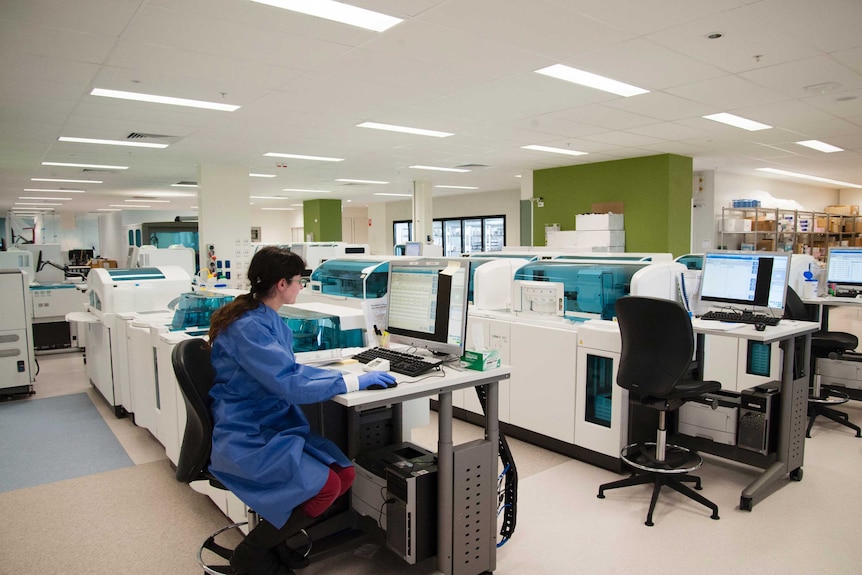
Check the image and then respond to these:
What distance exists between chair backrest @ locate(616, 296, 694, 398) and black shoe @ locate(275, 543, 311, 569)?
1.75 metres

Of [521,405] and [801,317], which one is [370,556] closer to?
[521,405]

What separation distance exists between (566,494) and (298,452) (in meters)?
1.76

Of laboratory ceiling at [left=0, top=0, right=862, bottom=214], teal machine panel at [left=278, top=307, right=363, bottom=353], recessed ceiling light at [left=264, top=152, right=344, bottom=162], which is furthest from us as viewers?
recessed ceiling light at [left=264, top=152, right=344, bottom=162]

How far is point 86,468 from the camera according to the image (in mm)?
3416

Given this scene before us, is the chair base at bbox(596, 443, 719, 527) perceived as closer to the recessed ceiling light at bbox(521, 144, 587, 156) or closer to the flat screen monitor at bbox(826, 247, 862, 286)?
the flat screen monitor at bbox(826, 247, 862, 286)

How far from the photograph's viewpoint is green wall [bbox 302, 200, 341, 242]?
48.8 ft

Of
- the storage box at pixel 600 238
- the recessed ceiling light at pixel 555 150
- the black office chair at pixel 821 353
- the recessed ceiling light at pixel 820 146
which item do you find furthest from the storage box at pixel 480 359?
the recessed ceiling light at pixel 820 146

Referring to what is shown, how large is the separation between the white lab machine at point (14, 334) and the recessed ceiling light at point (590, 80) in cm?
470

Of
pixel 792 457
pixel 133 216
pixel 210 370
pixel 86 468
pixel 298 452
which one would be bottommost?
pixel 86 468

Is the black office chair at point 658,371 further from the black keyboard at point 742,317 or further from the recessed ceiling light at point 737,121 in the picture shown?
the recessed ceiling light at point 737,121

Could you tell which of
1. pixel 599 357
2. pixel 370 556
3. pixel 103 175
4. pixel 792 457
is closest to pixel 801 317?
pixel 792 457

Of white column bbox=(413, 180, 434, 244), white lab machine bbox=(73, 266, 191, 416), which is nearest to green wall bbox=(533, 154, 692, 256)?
white column bbox=(413, 180, 434, 244)

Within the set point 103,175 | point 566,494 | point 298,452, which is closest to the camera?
point 298,452

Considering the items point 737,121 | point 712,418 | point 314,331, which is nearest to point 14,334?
point 314,331
